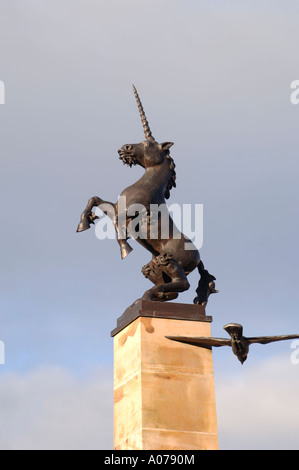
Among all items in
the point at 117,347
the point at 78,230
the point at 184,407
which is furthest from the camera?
the point at 78,230

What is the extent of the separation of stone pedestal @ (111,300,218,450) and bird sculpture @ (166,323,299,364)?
9 centimetres

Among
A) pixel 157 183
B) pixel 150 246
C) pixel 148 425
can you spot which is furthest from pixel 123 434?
pixel 157 183

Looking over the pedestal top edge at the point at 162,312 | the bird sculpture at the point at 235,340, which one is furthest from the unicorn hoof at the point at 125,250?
the bird sculpture at the point at 235,340

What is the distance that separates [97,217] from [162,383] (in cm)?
298

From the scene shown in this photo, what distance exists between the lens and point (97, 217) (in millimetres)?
11414

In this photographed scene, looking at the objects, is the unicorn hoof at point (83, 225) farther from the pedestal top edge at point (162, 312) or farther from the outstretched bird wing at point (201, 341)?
the outstretched bird wing at point (201, 341)

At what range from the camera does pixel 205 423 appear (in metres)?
9.66

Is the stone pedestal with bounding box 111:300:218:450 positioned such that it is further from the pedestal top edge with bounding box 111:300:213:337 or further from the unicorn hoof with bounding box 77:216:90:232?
the unicorn hoof with bounding box 77:216:90:232

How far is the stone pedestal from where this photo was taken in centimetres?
941

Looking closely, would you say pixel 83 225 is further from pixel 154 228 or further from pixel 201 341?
pixel 201 341

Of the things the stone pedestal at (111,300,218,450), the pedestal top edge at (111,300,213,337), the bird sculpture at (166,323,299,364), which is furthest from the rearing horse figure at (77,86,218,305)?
the bird sculpture at (166,323,299,364)

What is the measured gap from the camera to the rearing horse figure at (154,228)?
10.8 m
